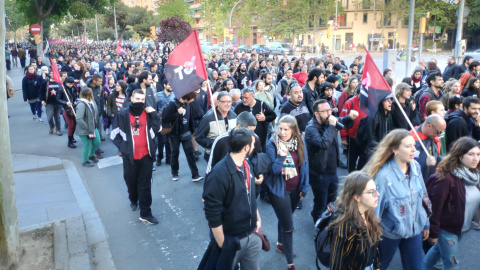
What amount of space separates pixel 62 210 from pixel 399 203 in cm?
512

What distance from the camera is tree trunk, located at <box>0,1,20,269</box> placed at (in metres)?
4.65

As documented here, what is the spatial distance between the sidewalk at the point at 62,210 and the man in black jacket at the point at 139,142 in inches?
29.5

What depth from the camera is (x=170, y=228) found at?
5820mm

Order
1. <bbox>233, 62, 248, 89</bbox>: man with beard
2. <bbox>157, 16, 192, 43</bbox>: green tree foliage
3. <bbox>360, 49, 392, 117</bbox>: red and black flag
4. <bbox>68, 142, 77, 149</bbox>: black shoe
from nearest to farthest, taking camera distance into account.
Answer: <bbox>360, 49, 392, 117</bbox>: red and black flag → <bbox>68, 142, 77, 149</bbox>: black shoe → <bbox>233, 62, 248, 89</bbox>: man with beard → <bbox>157, 16, 192, 43</bbox>: green tree foliage

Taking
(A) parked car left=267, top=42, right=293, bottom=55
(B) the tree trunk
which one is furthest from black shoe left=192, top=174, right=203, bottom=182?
(A) parked car left=267, top=42, right=293, bottom=55

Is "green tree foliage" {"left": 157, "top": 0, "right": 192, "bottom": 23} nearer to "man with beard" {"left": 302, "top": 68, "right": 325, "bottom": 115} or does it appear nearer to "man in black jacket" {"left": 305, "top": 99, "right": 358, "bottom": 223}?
"man with beard" {"left": 302, "top": 68, "right": 325, "bottom": 115}

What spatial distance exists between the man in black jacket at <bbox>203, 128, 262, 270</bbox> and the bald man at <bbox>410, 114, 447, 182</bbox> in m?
2.20

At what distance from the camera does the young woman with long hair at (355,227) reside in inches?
115

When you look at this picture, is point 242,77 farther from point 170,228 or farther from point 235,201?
point 235,201

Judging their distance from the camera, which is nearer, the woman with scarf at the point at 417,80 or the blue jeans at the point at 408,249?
the blue jeans at the point at 408,249

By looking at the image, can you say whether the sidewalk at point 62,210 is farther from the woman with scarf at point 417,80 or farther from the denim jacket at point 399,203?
the woman with scarf at point 417,80

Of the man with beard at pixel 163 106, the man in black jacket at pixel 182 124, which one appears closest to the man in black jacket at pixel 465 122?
the man in black jacket at pixel 182 124

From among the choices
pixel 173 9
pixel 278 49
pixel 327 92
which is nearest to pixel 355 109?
pixel 327 92

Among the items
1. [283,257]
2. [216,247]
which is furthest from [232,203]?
[283,257]
